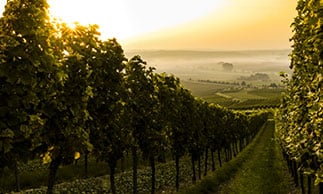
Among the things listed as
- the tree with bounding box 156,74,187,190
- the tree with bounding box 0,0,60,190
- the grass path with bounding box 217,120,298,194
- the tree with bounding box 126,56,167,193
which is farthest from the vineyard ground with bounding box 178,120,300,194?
the tree with bounding box 0,0,60,190

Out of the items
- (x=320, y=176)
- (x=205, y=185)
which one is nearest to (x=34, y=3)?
(x=320, y=176)

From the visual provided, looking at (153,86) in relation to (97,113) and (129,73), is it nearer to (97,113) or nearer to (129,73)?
(129,73)

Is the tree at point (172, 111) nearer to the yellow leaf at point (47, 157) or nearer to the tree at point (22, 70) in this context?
the yellow leaf at point (47, 157)

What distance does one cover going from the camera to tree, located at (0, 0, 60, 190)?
1212 cm

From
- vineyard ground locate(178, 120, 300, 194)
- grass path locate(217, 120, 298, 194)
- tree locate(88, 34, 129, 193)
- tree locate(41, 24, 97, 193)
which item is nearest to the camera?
tree locate(41, 24, 97, 193)

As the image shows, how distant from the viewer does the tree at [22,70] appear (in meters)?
12.1

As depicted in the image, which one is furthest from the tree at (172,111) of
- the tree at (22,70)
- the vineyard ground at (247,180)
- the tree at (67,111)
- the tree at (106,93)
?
the tree at (22,70)

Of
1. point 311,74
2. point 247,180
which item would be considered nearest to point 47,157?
point 311,74

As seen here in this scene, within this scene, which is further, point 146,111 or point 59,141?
point 146,111

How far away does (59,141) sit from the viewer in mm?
15477

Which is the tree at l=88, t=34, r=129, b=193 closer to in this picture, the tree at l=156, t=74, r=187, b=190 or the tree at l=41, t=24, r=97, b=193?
the tree at l=41, t=24, r=97, b=193

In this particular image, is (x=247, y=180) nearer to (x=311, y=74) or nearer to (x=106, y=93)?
(x=106, y=93)

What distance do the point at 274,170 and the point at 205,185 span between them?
19.3 meters

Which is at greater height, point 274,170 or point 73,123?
point 73,123
